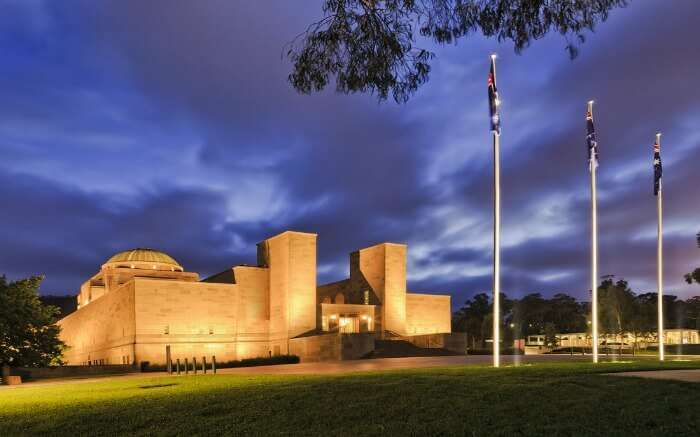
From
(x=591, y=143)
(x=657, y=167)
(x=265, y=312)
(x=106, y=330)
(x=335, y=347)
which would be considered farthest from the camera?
(x=106, y=330)

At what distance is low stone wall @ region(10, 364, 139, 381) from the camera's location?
31416 mm

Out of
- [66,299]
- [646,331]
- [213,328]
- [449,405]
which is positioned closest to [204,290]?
[213,328]

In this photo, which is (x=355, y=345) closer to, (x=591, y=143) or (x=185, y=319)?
(x=185, y=319)

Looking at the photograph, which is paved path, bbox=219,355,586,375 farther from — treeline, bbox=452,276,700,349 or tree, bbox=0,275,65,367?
treeline, bbox=452,276,700,349

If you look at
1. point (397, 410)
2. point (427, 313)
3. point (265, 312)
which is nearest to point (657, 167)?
point (397, 410)

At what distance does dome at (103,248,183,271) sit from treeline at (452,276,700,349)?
40145 millimetres

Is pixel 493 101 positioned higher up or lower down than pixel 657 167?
higher up

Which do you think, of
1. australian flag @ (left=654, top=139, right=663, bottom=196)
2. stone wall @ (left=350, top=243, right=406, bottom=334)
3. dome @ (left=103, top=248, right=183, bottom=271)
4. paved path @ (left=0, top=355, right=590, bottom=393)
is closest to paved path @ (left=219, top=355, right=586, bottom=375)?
paved path @ (left=0, top=355, right=590, bottom=393)

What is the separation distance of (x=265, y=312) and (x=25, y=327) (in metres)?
23.0

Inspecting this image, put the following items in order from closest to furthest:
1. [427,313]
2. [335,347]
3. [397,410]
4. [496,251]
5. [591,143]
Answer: [397,410], [496,251], [591,143], [335,347], [427,313]

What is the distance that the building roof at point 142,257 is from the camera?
64.6 metres

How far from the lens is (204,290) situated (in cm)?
4769

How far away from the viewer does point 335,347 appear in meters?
40.9

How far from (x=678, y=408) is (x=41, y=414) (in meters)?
11.7
